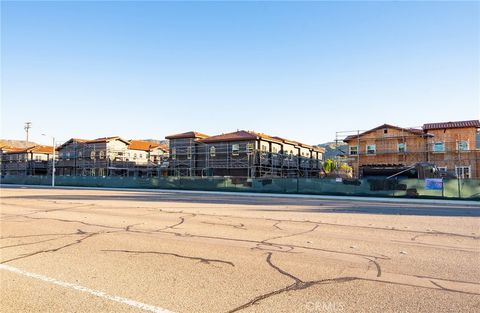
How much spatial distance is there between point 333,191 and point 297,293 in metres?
25.4

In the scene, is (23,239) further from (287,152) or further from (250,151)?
(287,152)

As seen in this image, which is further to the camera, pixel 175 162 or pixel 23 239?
pixel 175 162

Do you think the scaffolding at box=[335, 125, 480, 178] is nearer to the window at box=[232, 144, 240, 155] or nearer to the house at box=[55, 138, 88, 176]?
the window at box=[232, 144, 240, 155]

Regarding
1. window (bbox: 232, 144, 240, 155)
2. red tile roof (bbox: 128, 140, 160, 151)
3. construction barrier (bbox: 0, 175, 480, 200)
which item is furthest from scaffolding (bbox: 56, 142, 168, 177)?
construction barrier (bbox: 0, 175, 480, 200)

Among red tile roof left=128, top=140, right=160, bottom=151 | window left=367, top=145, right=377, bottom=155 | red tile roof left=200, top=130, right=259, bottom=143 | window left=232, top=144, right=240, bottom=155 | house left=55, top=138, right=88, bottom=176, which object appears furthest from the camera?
red tile roof left=128, top=140, right=160, bottom=151

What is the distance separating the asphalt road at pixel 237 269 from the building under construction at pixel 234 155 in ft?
121

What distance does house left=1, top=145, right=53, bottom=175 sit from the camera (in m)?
76.4

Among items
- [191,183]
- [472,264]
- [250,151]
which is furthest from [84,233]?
[250,151]

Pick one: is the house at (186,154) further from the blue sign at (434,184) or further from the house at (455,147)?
the blue sign at (434,184)

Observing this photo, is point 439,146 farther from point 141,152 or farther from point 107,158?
point 141,152

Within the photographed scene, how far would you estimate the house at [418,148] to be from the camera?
40.2 metres

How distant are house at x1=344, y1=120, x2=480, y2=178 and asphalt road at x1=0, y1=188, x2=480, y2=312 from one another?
33.2 metres

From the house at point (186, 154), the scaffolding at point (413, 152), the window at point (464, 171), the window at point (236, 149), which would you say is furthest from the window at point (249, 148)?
the window at point (464, 171)

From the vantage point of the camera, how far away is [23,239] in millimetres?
8781
